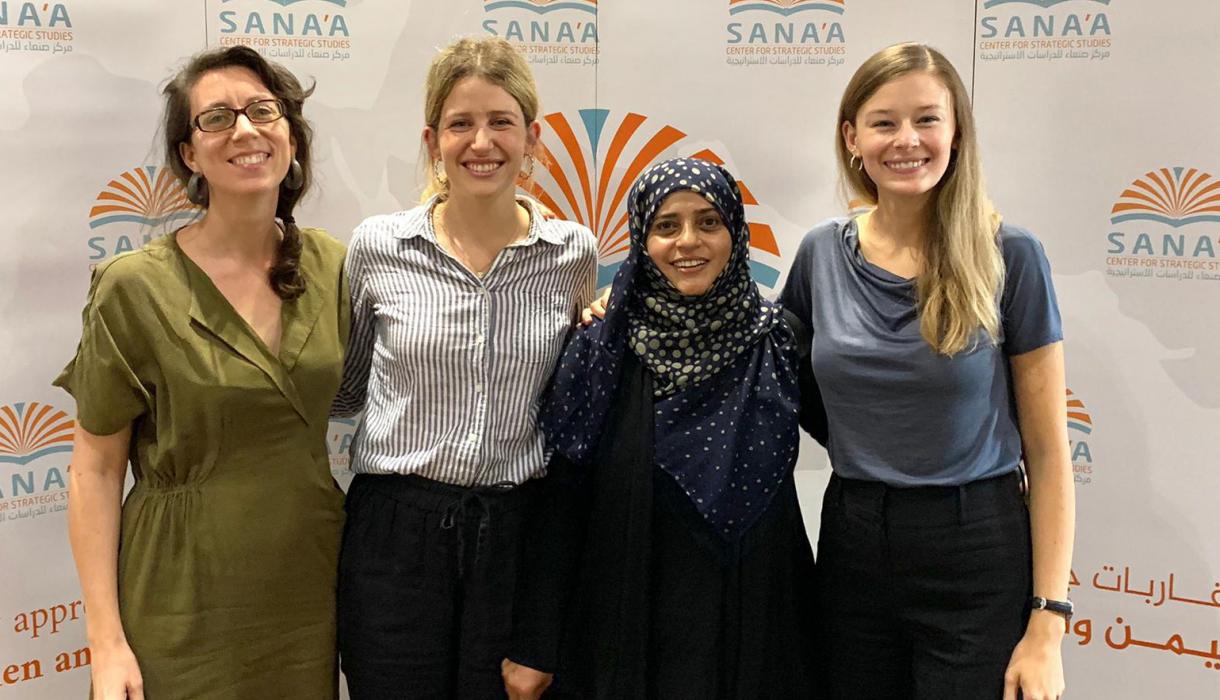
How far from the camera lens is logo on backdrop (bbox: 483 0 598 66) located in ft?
8.67

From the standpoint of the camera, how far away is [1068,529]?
1694 millimetres

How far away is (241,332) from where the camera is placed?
68.4 inches

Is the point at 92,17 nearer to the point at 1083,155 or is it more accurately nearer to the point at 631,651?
the point at 631,651

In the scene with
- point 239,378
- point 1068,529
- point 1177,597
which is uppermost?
point 239,378

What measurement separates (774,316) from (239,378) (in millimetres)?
1022

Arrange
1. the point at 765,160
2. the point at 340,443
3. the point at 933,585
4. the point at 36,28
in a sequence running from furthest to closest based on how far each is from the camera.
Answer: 1. the point at 340,443
2. the point at 765,160
3. the point at 36,28
4. the point at 933,585

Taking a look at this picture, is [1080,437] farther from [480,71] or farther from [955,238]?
[480,71]

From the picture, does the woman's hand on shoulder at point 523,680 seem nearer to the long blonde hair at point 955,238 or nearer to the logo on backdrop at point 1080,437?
the long blonde hair at point 955,238

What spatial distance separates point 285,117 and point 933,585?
5.03 ft

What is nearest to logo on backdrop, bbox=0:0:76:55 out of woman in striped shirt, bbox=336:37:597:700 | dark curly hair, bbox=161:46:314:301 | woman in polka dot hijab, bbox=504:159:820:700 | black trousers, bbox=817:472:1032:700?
dark curly hair, bbox=161:46:314:301

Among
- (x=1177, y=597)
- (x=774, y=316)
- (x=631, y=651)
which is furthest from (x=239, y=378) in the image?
(x=1177, y=597)

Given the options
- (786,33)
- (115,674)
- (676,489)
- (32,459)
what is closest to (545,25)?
(786,33)

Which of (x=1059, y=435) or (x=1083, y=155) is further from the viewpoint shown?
(x=1083, y=155)

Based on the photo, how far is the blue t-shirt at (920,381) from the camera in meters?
1.67
